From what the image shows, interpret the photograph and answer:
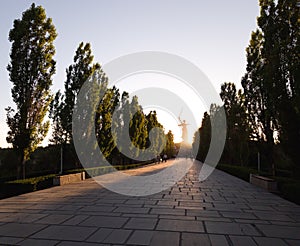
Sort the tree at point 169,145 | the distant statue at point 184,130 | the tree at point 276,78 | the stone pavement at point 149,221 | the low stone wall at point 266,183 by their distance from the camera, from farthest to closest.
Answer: the distant statue at point 184,130 → the tree at point 169,145 → the low stone wall at point 266,183 → the tree at point 276,78 → the stone pavement at point 149,221

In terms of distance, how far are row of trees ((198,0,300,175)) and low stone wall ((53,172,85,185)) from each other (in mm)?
10739

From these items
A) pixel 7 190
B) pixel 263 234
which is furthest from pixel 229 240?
pixel 7 190

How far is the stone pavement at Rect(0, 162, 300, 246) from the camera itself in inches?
177

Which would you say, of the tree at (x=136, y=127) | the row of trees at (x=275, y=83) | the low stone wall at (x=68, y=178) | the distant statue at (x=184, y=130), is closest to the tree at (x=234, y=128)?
the row of trees at (x=275, y=83)

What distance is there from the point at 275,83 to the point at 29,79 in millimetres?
12304

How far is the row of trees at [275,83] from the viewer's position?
10344 millimetres

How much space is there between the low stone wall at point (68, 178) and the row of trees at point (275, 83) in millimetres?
10739

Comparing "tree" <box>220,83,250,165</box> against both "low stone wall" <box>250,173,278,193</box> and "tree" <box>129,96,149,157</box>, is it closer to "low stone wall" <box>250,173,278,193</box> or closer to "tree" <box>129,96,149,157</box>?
"low stone wall" <box>250,173,278,193</box>

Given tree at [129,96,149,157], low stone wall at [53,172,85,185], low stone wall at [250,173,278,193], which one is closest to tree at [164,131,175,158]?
tree at [129,96,149,157]

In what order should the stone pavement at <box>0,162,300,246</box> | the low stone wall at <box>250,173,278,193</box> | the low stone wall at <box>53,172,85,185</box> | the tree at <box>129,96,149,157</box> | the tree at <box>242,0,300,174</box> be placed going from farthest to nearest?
1. the tree at <box>129,96,149,157</box>
2. the low stone wall at <box>53,172,85,185</box>
3. the low stone wall at <box>250,173,278,193</box>
4. the tree at <box>242,0,300,174</box>
5. the stone pavement at <box>0,162,300,246</box>

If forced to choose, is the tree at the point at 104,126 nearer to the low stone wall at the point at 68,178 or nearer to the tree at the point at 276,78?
the low stone wall at the point at 68,178

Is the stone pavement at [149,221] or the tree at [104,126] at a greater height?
the tree at [104,126]

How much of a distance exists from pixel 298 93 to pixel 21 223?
980 centimetres

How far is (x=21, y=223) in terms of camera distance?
5.62 m
